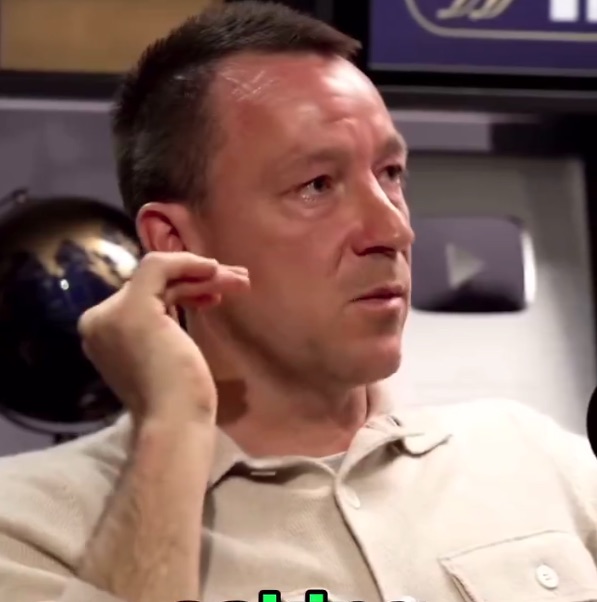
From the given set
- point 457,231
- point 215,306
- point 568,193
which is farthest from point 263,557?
point 568,193

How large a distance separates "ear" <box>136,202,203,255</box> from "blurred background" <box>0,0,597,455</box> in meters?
0.52

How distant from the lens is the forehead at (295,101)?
1.10 metres

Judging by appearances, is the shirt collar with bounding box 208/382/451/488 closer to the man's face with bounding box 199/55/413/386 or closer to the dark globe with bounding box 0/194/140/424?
the man's face with bounding box 199/55/413/386

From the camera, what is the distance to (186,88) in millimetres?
1189

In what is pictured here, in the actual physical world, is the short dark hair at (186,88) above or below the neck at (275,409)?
above

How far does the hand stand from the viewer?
99 cm

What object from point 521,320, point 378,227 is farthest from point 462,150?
point 378,227

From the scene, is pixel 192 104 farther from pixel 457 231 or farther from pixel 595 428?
pixel 457 231

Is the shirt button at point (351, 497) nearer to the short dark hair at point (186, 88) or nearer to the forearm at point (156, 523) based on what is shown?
the forearm at point (156, 523)

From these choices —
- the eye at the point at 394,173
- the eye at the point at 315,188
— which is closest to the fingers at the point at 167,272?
the eye at the point at 315,188

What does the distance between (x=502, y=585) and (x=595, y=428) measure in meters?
0.18

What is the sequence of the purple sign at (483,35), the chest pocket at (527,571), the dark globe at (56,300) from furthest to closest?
the purple sign at (483,35), the dark globe at (56,300), the chest pocket at (527,571)

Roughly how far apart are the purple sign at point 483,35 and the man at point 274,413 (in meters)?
0.47

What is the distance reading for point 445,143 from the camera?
178 cm
